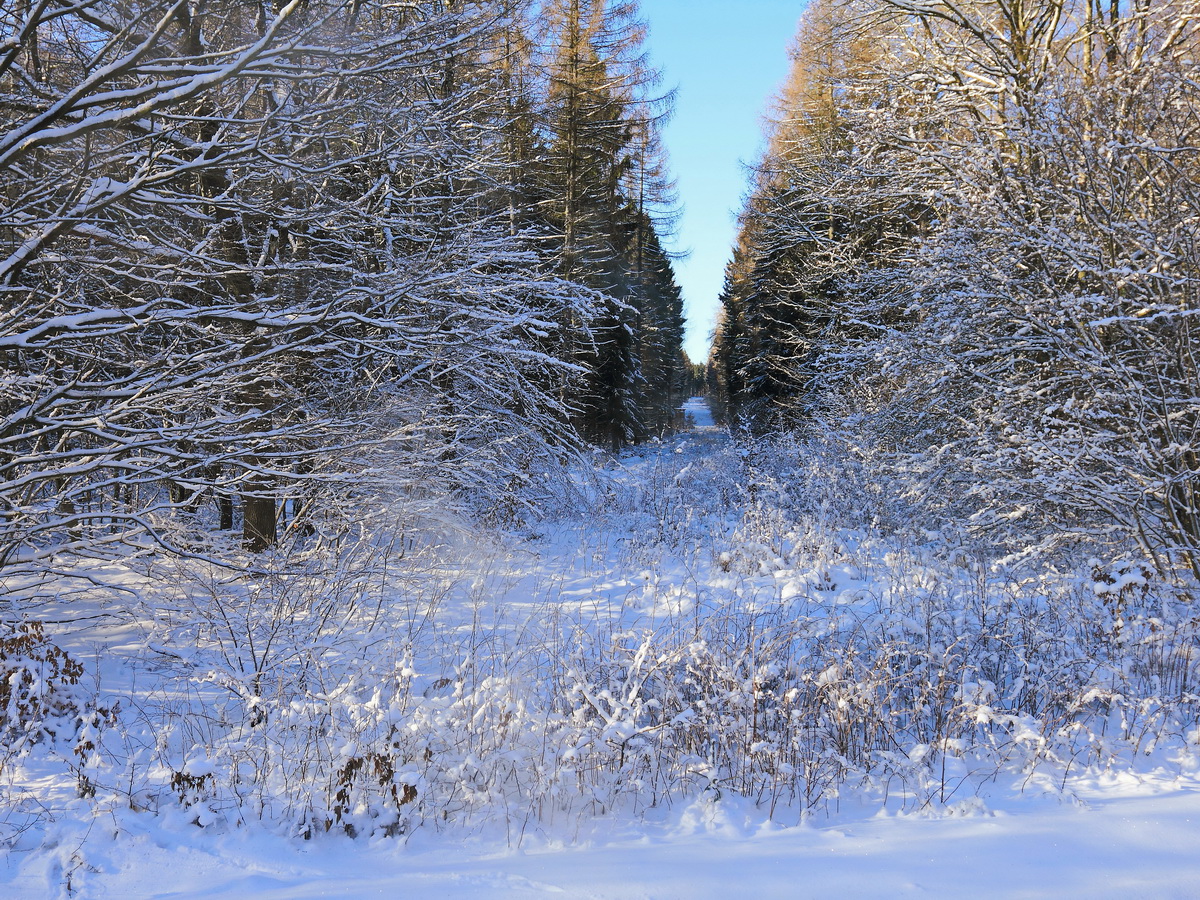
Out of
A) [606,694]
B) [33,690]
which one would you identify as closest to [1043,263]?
[606,694]

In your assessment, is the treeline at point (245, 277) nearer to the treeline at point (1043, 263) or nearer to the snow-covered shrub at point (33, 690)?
the snow-covered shrub at point (33, 690)

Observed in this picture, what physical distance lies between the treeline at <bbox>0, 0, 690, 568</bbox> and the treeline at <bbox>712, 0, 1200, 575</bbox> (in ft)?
12.9

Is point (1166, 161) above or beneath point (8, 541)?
above

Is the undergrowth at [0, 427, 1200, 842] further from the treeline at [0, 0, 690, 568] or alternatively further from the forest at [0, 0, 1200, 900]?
the treeline at [0, 0, 690, 568]

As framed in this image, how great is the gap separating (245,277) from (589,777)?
577cm

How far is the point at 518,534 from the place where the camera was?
9383mm

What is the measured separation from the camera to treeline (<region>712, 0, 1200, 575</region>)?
5.60 meters

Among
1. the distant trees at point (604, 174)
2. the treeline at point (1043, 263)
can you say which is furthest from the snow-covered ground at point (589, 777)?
the distant trees at point (604, 174)

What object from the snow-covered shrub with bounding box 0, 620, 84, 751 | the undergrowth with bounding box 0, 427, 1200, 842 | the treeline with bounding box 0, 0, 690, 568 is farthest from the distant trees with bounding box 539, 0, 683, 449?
the snow-covered shrub with bounding box 0, 620, 84, 751

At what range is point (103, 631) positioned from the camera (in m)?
5.38

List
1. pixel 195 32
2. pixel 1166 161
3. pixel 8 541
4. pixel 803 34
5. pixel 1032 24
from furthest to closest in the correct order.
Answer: pixel 803 34
pixel 1032 24
pixel 195 32
pixel 1166 161
pixel 8 541

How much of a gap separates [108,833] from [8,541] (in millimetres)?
2095

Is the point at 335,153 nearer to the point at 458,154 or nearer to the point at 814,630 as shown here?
the point at 458,154

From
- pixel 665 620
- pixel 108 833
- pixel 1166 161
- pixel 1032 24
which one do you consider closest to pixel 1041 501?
pixel 1166 161
